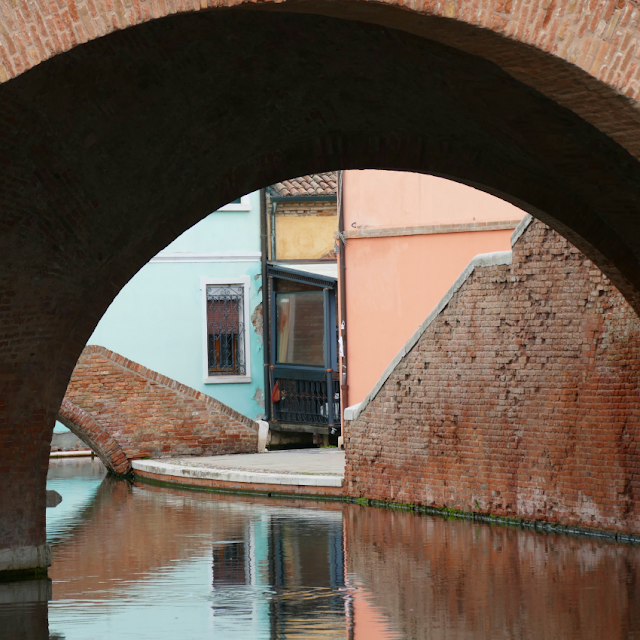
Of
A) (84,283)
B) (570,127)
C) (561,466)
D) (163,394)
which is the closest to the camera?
(570,127)

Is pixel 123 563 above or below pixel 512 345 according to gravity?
below

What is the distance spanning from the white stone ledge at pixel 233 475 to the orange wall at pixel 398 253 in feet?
8.81

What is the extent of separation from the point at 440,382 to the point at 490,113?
4954 mm

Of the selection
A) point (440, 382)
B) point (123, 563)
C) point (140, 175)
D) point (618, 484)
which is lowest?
point (123, 563)

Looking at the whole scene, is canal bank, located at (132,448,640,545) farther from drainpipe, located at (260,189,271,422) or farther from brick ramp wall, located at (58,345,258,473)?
drainpipe, located at (260,189,271,422)

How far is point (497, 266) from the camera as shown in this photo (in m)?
10.9

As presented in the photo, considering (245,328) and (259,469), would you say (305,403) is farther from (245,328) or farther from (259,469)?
(259,469)

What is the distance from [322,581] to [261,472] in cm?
595

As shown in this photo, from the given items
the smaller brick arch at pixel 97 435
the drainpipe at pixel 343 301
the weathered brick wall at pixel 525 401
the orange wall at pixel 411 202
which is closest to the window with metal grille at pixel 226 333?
the smaller brick arch at pixel 97 435

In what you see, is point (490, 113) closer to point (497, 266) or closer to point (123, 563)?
point (497, 266)

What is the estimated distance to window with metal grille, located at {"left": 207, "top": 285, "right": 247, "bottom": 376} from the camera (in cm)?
1970

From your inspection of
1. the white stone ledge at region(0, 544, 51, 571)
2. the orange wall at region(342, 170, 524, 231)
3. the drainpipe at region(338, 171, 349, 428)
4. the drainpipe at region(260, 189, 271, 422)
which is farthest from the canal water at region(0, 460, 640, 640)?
the drainpipe at region(260, 189, 271, 422)

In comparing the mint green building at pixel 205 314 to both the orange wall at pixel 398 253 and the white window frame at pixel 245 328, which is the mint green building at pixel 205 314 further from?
the orange wall at pixel 398 253

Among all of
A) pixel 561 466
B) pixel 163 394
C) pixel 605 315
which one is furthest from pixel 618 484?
pixel 163 394
